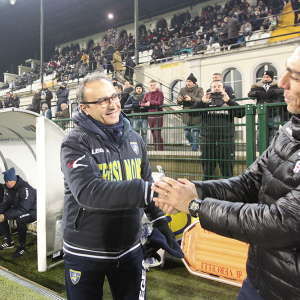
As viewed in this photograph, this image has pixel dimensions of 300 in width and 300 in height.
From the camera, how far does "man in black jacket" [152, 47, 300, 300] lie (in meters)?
1.08

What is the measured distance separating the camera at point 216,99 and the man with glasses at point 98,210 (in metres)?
2.67

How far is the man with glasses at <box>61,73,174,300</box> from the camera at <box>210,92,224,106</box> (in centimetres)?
267

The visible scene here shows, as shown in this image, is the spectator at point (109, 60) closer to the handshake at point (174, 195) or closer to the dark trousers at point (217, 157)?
the dark trousers at point (217, 157)

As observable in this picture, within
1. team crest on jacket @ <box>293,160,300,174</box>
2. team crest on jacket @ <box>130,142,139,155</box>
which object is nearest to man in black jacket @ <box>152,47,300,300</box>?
team crest on jacket @ <box>293,160,300,174</box>

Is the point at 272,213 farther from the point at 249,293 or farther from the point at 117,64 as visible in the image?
the point at 117,64

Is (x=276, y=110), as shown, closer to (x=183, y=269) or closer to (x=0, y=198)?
(x=183, y=269)

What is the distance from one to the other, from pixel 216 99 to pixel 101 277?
10.9 ft

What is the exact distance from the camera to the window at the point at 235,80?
12.4 meters

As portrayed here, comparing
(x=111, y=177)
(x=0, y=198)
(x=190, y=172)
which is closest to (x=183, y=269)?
(x=190, y=172)

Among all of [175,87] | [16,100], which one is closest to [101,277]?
[175,87]

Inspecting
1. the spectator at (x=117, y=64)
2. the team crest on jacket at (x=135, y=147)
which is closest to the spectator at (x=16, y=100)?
the spectator at (x=117, y=64)

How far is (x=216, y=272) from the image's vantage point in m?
3.12

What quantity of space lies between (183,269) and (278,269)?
2522mm

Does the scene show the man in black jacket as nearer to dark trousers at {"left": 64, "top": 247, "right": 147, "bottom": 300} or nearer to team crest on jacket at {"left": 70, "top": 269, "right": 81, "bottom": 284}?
dark trousers at {"left": 64, "top": 247, "right": 147, "bottom": 300}
